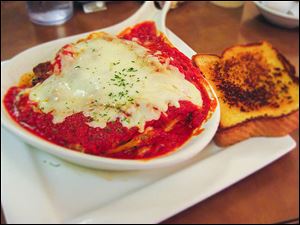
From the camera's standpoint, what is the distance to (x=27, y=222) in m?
0.32

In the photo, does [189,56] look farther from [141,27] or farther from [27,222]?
[27,222]

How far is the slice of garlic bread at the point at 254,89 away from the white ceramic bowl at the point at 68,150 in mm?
19

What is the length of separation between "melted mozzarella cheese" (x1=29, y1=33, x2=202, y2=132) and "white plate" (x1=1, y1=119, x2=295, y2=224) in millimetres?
173

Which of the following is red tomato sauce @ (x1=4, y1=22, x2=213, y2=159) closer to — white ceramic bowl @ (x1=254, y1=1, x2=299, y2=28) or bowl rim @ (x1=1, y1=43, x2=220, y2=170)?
bowl rim @ (x1=1, y1=43, x2=220, y2=170)

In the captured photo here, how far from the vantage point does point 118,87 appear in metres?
0.17

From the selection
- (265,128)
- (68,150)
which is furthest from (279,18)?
(68,150)

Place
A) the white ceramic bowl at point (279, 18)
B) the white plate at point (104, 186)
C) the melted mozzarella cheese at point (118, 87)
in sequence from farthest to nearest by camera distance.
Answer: the white ceramic bowl at point (279, 18) → the white plate at point (104, 186) → the melted mozzarella cheese at point (118, 87)

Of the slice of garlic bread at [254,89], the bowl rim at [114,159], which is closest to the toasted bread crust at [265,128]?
the slice of garlic bread at [254,89]

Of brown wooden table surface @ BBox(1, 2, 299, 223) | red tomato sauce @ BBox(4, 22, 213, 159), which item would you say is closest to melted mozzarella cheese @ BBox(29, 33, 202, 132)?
red tomato sauce @ BBox(4, 22, 213, 159)

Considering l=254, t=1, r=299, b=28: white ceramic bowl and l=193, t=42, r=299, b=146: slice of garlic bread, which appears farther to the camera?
l=254, t=1, r=299, b=28: white ceramic bowl

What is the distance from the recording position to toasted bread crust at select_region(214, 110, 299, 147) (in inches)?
15.3

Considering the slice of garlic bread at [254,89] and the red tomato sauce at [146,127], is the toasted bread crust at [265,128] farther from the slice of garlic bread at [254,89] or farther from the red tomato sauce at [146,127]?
the red tomato sauce at [146,127]

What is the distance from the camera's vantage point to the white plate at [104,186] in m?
0.35

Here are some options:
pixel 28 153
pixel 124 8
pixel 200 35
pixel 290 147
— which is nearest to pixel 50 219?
pixel 28 153
